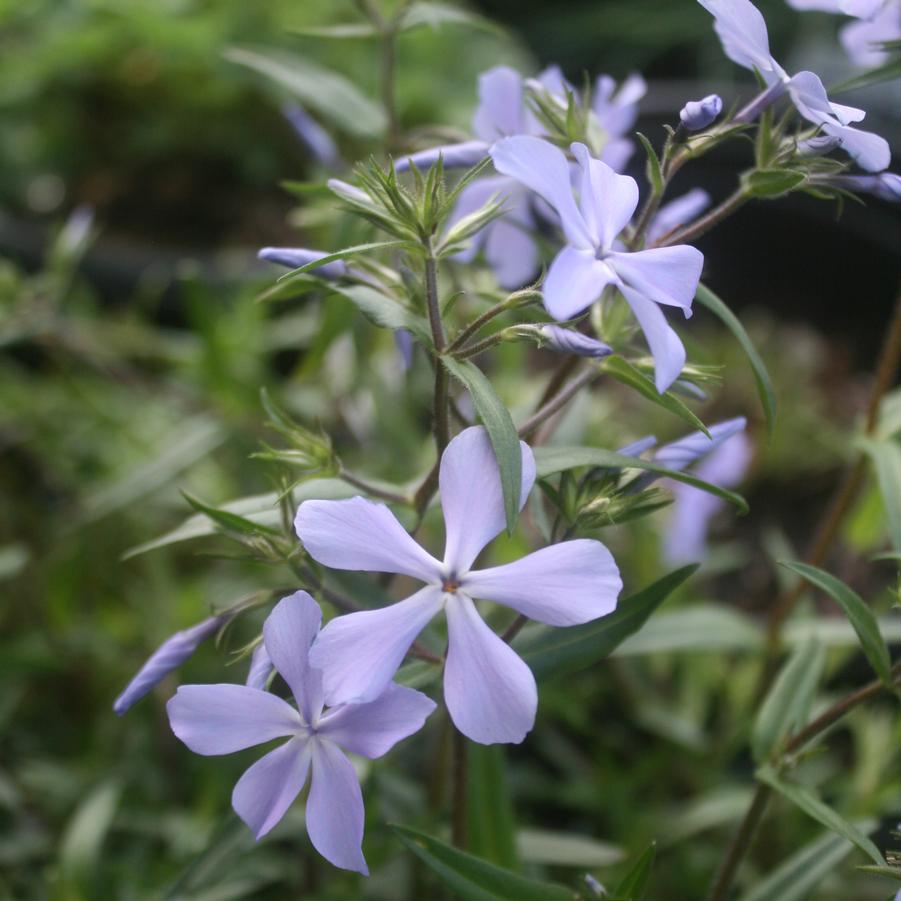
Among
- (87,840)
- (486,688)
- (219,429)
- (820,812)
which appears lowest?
(87,840)

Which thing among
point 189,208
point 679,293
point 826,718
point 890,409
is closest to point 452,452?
point 679,293

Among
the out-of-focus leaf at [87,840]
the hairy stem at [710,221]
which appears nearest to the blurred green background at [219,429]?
the out-of-focus leaf at [87,840]

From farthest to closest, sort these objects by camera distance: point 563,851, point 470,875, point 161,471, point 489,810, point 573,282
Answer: point 161,471 < point 563,851 < point 489,810 < point 470,875 < point 573,282

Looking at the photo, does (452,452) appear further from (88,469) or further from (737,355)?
(737,355)

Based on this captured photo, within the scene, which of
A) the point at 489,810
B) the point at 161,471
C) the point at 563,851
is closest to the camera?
the point at 489,810

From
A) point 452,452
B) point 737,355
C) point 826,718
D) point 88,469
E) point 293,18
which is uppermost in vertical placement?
point 452,452

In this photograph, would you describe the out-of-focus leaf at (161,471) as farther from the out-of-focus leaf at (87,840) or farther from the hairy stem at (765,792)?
the hairy stem at (765,792)

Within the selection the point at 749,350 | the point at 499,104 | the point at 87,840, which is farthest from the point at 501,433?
Answer: the point at 87,840

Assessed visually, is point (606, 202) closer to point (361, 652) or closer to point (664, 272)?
point (664, 272)
